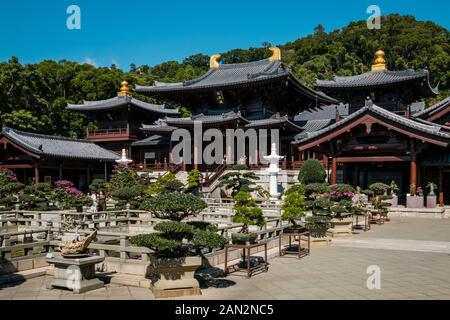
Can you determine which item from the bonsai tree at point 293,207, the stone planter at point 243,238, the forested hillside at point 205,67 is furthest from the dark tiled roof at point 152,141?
the stone planter at point 243,238

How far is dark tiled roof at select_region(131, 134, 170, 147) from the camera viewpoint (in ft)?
155

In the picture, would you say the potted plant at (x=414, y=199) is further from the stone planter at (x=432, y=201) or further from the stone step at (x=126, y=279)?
the stone step at (x=126, y=279)

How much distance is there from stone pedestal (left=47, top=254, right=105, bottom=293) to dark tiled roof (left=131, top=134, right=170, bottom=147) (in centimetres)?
3639

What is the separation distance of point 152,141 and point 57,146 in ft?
32.9

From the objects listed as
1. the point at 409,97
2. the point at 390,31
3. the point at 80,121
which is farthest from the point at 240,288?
the point at 390,31

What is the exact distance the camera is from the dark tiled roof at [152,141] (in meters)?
47.3

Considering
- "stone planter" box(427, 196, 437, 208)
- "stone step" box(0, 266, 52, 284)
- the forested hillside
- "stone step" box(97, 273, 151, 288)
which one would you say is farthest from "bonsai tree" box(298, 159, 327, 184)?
the forested hillside

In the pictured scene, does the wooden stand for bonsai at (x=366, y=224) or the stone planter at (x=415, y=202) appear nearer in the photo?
the wooden stand for bonsai at (x=366, y=224)

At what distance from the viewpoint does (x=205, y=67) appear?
12525cm

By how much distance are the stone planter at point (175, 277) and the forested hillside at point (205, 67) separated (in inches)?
1843
